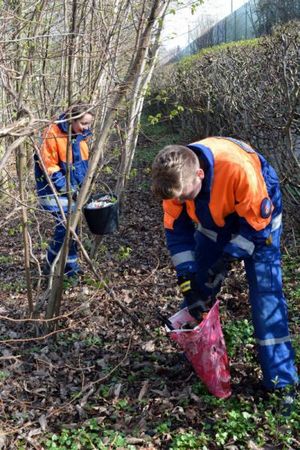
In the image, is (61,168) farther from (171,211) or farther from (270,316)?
(270,316)

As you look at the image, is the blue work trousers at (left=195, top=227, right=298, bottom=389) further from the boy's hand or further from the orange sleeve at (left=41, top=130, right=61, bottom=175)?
the orange sleeve at (left=41, top=130, right=61, bottom=175)

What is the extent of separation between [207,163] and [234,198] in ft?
0.87

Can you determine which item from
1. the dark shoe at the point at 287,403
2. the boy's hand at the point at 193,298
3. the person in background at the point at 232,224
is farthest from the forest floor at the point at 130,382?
the boy's hand at the point at 193,298

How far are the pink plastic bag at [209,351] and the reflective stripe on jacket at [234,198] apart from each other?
17.4 inches

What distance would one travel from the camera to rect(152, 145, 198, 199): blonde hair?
2664 millimetres

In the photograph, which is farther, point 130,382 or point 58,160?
point 58,160

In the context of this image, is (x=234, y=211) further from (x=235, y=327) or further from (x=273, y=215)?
(x=235, y=327)

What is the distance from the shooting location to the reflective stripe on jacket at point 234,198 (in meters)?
2.80

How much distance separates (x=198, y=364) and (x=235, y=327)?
0.75 meters

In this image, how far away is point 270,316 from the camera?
9.87 ft

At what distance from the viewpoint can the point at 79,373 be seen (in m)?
3.62

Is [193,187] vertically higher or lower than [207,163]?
lower

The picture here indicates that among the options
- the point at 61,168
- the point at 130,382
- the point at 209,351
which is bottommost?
the point at 130,382

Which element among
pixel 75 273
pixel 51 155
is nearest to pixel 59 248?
pixel 75 273
